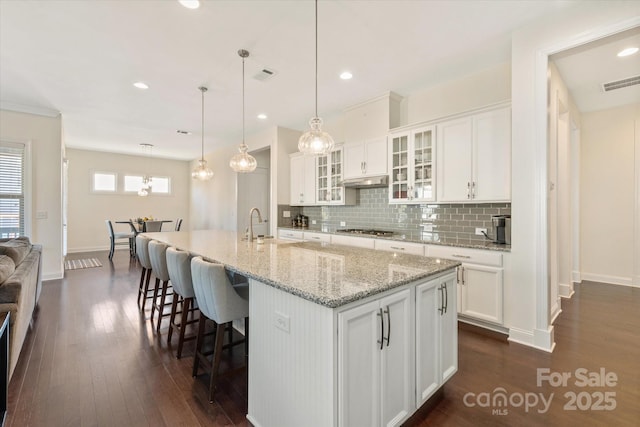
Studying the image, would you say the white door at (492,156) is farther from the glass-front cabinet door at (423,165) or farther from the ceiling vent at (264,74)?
the ceiling vent at (264,74)

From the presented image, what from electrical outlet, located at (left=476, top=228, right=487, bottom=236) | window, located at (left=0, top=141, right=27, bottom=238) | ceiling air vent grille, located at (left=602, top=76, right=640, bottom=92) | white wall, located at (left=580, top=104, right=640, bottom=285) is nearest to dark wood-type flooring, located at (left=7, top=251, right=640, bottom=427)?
electrical outlet, located at (left=476, top=228, right=487, bottom=236)

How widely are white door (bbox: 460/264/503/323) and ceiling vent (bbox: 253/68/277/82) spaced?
3.05 metres

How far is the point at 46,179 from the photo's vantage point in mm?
4914

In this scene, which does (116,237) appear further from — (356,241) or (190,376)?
(190,376)

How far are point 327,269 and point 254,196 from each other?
18.4 feet

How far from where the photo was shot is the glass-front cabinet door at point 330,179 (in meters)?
4.84

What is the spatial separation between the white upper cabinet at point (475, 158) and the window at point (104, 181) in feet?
29.6

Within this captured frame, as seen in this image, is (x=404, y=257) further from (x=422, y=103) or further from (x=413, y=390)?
(x=422, y=103)

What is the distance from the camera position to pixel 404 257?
222 centimetres

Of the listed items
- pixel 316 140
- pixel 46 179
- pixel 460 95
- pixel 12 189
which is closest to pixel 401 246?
pixel 316 140

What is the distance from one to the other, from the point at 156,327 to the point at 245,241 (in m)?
1.28

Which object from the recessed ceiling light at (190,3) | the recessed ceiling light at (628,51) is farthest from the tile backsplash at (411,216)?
the recessed ceiling light at (190,3)

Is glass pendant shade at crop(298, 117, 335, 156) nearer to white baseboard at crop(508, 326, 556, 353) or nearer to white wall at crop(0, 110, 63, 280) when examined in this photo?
white baseboard at crop(508, 326, 556, 353)

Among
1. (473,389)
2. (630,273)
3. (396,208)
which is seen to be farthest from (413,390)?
(630,273)
